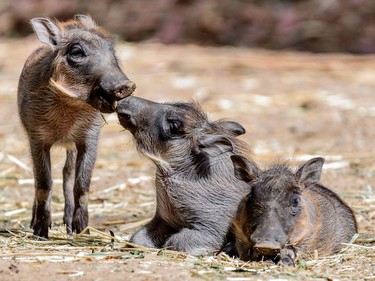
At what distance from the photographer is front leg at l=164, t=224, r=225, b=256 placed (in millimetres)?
6223

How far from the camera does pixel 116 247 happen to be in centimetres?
621

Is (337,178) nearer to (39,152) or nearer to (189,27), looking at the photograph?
(39,152)

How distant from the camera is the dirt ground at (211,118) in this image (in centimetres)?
570

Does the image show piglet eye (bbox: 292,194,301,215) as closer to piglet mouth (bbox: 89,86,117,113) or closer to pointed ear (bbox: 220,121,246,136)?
pointed ear (bbox: 220,121,246,136)

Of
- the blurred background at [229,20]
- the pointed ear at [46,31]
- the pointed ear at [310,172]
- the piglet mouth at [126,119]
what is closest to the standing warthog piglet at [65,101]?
the pointed ear at [46,31]

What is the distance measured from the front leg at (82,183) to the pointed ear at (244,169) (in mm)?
1330

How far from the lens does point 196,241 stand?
20.5 ft

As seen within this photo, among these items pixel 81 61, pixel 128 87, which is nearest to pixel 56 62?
pixel 81 61

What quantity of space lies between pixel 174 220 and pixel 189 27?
1294 cm

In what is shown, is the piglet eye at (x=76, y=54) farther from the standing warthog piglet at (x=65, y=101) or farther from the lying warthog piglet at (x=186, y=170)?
the lying warthog piglet at (x=186, y=170)

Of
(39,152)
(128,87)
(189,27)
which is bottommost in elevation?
(39,152)

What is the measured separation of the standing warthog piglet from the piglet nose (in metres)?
0.27

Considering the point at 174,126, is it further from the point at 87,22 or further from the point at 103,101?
the point at 87,22

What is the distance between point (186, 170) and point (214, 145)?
9.5 inches
